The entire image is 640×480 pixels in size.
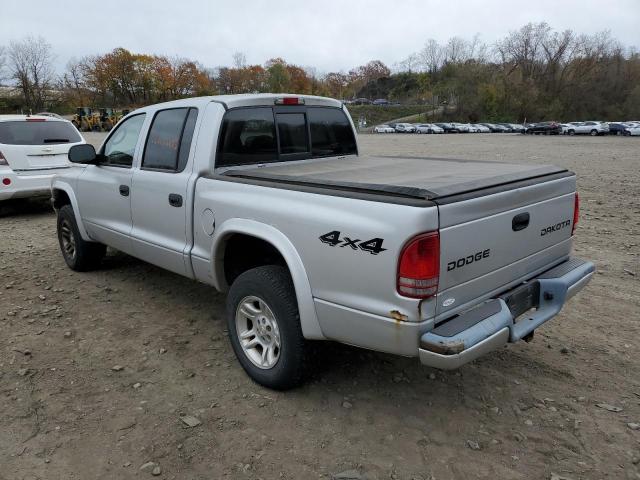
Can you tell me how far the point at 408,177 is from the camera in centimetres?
326

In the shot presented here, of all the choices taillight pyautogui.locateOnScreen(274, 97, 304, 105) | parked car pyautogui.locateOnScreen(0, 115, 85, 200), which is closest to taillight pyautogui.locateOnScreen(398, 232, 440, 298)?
taillight pyautogui.locateOnScreen(274, 97, 304, 105)

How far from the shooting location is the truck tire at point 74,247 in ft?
18.4

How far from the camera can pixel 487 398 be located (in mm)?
3311

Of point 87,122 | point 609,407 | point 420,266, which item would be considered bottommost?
point 609,407

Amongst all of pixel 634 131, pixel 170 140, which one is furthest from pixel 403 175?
pixel 634 131

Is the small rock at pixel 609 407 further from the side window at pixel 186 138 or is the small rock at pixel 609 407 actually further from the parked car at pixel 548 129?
the parked car at pixel 548 129

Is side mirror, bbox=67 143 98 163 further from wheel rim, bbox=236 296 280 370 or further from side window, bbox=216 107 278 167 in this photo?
wheel rim, bbox=236 296 280 370

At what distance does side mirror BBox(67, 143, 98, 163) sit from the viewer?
4738mm

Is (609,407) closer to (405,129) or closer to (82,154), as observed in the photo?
(82,154)

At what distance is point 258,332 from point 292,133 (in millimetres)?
1832

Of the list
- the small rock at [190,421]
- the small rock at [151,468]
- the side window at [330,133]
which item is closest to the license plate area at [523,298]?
the small rock at [190,421]

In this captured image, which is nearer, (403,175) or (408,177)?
(408,177)

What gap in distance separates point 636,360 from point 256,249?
2.88 m

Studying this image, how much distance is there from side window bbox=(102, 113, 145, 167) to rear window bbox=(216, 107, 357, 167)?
46.0 inches
